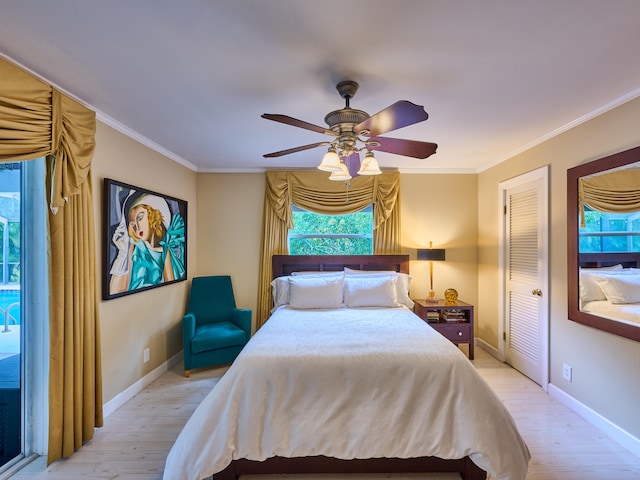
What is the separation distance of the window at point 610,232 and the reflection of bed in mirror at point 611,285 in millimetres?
54

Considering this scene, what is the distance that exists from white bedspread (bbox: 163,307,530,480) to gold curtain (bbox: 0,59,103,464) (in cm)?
88

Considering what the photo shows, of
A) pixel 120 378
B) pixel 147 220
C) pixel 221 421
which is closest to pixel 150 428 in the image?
pixel 120 378

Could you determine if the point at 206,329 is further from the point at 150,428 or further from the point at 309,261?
the point at 309,261

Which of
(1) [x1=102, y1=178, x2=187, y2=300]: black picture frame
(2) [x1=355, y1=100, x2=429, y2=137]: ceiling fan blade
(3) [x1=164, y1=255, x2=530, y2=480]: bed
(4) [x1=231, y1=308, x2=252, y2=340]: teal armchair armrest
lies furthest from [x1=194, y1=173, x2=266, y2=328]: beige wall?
(2) [x1=355, y1=100, x2=429, y2=137]: ceiling fan blade

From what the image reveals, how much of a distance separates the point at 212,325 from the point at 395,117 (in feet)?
10.5

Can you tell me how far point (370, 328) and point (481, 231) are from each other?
2.51m

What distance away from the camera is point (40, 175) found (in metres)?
2.06

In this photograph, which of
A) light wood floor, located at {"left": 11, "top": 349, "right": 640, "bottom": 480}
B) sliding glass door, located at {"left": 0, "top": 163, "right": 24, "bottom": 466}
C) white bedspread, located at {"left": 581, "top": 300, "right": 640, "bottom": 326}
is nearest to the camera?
light wood floor, located at {"left": 11, "top": 349, "right": 640, "bottom": 480}

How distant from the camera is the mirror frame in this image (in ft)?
7.33

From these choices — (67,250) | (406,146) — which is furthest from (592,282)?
(67,250)

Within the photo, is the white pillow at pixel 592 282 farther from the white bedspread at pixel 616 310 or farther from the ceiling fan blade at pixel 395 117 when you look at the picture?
the ceiling fan blade at pixel 395 117

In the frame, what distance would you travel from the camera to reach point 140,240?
2.93 metres

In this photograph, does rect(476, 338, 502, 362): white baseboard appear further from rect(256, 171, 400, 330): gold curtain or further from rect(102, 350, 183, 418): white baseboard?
rect(102, 350, 183, 418): white baseboard

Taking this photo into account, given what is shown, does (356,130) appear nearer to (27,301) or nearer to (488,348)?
(27,301)
